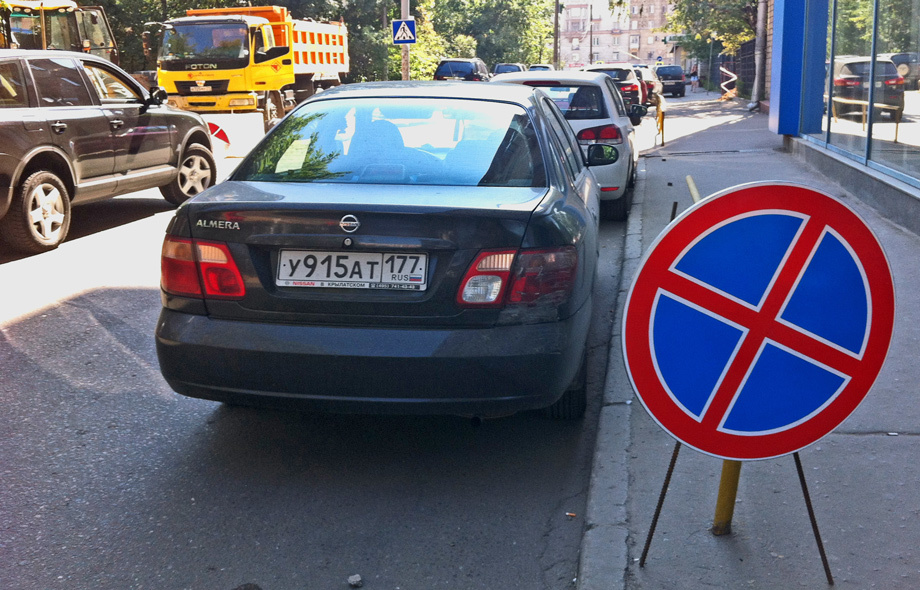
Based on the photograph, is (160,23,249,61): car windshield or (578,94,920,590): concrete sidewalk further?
(160,23,249,61): car windshield

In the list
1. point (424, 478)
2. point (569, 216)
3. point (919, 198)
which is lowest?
point (424, 478)

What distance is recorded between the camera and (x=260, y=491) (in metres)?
3.77

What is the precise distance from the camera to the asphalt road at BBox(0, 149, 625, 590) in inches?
125

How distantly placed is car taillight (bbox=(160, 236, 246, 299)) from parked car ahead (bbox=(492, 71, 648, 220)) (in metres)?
6.19

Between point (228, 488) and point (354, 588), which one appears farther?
point (228, 488)

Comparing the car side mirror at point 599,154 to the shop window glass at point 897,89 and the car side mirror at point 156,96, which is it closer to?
the shop window glass at point 897,89

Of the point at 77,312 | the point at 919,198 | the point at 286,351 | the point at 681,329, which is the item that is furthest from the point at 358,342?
the point at 919,198

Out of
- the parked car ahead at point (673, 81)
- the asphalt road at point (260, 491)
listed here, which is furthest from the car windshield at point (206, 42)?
the parked car ahead at point (673, 81)

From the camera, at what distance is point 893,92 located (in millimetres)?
9305

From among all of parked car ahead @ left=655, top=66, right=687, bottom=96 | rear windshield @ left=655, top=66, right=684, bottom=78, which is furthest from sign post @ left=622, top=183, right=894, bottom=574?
rear windshield @ left=655, top=66, right=684, bottom=78

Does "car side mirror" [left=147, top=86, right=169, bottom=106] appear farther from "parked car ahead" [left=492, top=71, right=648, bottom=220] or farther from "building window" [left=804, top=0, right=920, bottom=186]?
"building window" [left=804, top=0, right=920, bottom=186]

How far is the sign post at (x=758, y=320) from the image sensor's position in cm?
258

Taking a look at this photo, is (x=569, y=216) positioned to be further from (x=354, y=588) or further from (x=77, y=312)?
(x=77, y=312)

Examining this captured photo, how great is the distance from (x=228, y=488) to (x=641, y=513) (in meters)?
1.59
